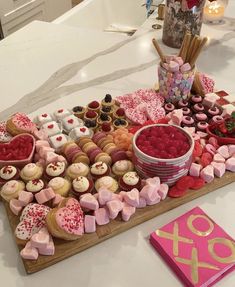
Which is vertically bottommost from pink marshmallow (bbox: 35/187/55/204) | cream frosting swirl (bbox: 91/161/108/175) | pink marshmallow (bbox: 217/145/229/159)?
pink marshmallow (bbox: 217/145/229/159)

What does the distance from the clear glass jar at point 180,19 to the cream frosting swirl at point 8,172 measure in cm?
82

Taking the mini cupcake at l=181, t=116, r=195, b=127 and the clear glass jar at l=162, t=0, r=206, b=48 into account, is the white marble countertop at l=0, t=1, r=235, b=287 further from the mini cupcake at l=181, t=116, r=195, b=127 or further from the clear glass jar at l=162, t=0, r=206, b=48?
the mini cupcake at l=181, t=116, r=195, b=127

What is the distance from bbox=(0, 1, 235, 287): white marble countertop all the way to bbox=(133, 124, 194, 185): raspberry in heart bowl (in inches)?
3.2

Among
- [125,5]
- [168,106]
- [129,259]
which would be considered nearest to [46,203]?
[129,259]

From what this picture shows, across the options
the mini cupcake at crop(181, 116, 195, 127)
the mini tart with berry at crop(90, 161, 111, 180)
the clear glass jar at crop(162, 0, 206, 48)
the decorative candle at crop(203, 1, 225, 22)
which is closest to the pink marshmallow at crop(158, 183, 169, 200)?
the mini tart with berry at crop(90, 161, 111, 180)

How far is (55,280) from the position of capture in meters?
0.61

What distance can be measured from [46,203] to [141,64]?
2.43ft

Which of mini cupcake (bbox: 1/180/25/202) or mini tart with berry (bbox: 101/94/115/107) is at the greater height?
mini cupcake (bbox: 1/180/25/202)

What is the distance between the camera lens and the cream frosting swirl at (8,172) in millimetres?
734

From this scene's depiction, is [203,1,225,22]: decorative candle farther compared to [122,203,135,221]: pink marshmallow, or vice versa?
[203,1,225,22]: decorative candle

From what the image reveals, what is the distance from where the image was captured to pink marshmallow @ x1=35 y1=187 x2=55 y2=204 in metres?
0.68

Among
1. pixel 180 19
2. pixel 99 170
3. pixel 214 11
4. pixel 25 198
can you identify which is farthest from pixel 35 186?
pixel 214 11

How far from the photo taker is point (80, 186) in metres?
0.71

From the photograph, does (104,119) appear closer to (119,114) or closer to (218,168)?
(119,114)
